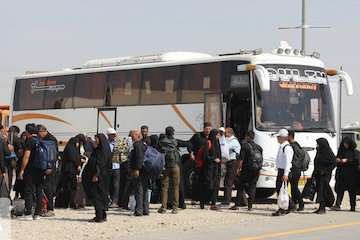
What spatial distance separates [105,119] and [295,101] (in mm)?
6120

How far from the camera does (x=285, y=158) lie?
1469cm

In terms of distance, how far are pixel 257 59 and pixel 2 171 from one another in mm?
7590

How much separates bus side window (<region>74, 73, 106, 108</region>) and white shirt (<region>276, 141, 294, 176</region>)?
8.79m

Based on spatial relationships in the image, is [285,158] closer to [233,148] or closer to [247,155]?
[247,155]

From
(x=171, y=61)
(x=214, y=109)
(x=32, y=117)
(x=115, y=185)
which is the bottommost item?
(x=115, y=185)

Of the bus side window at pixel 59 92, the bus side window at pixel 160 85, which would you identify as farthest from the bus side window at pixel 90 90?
the bus side window at pixel 160 85

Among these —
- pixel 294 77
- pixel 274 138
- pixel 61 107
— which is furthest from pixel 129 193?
pixel 61 107

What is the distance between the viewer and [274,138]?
714 inches

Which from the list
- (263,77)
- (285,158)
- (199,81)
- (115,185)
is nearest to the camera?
(285,158)

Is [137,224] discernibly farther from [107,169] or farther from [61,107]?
[61,107]

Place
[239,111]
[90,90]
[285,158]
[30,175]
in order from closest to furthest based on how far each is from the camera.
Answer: [30,175] → [285,158] → [239,111] → [90,90]

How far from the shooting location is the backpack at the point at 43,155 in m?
13.4

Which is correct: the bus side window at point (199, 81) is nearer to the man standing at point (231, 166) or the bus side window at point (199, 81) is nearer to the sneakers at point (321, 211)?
the man standing at point (231, 166)

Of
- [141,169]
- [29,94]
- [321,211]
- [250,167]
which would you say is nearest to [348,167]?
[321,211]
